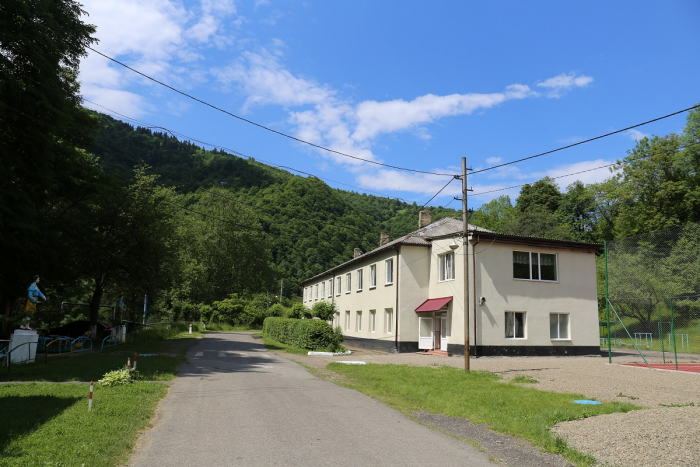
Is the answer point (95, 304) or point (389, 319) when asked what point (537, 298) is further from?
point (95, 304)

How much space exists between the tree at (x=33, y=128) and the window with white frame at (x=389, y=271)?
16.5m

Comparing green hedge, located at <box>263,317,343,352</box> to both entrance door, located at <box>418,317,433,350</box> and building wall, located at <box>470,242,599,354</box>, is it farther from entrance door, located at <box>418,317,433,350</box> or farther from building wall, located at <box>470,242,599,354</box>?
building wall, located at <box>470,242,599,354</box>

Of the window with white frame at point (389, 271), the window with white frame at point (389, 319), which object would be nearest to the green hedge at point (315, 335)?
the window with white frame at point (389, 319)

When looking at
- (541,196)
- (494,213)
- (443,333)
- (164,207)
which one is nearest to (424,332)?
(443,333)

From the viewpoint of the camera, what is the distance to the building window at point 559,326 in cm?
2473

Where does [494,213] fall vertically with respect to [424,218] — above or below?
above

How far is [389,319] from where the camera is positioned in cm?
2883

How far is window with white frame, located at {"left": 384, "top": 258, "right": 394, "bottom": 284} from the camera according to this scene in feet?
93.5

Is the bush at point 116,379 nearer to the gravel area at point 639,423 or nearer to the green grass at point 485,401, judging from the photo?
the green grass at point 485,401

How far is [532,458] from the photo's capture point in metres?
6.57

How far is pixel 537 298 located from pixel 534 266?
1.66 m

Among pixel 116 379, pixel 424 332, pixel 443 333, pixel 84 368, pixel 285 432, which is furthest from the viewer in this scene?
pixel 424 332

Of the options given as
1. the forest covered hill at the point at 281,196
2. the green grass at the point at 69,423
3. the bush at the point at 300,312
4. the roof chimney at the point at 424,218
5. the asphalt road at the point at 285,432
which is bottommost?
the asphalt road at the point at 285,432

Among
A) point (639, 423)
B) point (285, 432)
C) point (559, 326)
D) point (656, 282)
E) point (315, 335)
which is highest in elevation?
point (656, 282)
